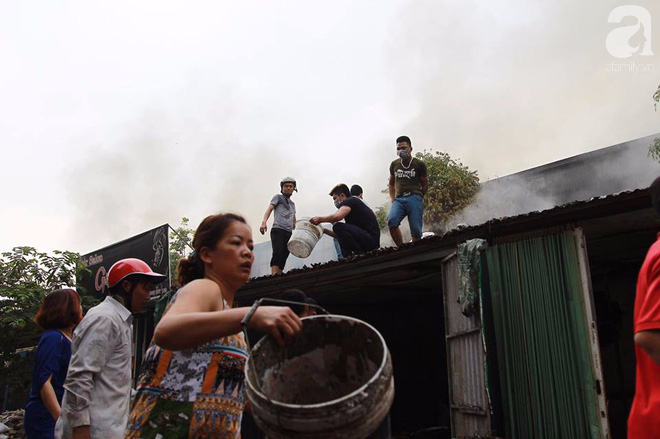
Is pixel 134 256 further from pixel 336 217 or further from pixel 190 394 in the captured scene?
pixel 190 394

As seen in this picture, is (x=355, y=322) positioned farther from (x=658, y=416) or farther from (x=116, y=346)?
(x=116, y=346)

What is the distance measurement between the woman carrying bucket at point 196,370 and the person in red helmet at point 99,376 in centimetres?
114

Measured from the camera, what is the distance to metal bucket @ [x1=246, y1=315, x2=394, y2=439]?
4.83 ft

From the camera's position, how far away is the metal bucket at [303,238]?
835cm

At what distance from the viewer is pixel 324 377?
195cm

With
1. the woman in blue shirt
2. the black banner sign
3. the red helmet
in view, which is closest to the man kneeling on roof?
the woman in blue shirt

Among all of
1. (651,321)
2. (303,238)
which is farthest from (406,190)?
(651,321)

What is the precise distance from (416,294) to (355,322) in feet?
25.7

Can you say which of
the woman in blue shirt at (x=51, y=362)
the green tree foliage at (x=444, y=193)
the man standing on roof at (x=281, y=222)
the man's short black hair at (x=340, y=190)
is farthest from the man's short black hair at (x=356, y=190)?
the green tree foliage at (x=444, y=193)

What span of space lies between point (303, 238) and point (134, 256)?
8013 millimetres

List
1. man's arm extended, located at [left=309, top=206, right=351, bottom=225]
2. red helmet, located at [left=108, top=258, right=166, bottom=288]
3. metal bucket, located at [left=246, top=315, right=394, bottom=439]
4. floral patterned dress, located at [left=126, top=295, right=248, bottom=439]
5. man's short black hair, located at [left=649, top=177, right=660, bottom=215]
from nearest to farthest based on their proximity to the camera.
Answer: metal bucket, located at [left=246, top=315, right=394, bottom=439] < floral patterned dress, located at [left=126, top=295, right=248, bottom=439] < man's short black hair, located at [left=649, top=177, right=660, bottom=215] < red helmet, located at [left=108, top=258, right=166, bottom=288] < man's arm extended, located at [left=309, top=206, right=351, bottom=225]

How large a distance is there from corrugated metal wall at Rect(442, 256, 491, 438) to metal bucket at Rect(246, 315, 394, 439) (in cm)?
377

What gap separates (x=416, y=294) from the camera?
31.1 feet

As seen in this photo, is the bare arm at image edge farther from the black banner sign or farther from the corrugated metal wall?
the black banner sign
